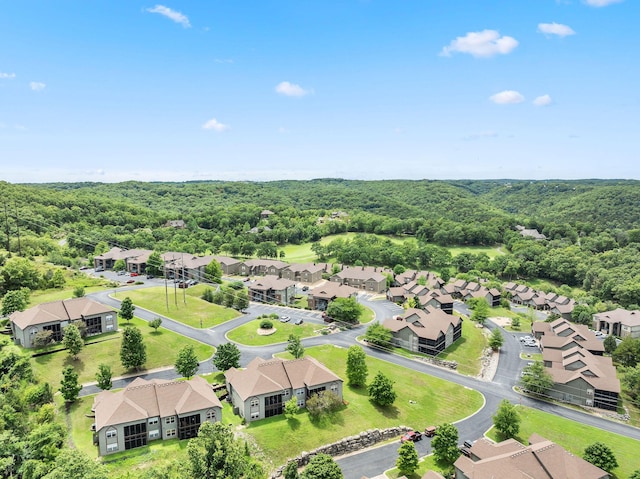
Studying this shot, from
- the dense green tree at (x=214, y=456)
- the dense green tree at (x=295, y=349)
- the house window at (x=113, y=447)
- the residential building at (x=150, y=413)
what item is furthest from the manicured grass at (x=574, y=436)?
the house window at (x=113, y=447)

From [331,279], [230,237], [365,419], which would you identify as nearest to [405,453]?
[365,419]

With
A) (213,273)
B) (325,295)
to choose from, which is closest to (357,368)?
(325,295)

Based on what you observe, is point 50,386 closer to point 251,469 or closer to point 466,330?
point 251,469

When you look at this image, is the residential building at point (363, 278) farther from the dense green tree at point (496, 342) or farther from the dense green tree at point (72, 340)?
the dense green tree at point (72, 340)

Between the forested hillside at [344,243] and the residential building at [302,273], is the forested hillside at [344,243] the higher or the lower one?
the higher one

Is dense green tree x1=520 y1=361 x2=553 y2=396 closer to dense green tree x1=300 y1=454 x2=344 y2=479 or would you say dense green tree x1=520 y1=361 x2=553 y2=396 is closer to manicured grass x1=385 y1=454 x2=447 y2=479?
manicured grass x1=385 y1=454 x2=447 y2=479

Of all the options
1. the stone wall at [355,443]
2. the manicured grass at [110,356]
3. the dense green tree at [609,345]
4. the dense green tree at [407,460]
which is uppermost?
the manicured grass at [110,356]

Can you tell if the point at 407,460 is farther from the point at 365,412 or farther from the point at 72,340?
the point at 72,340
